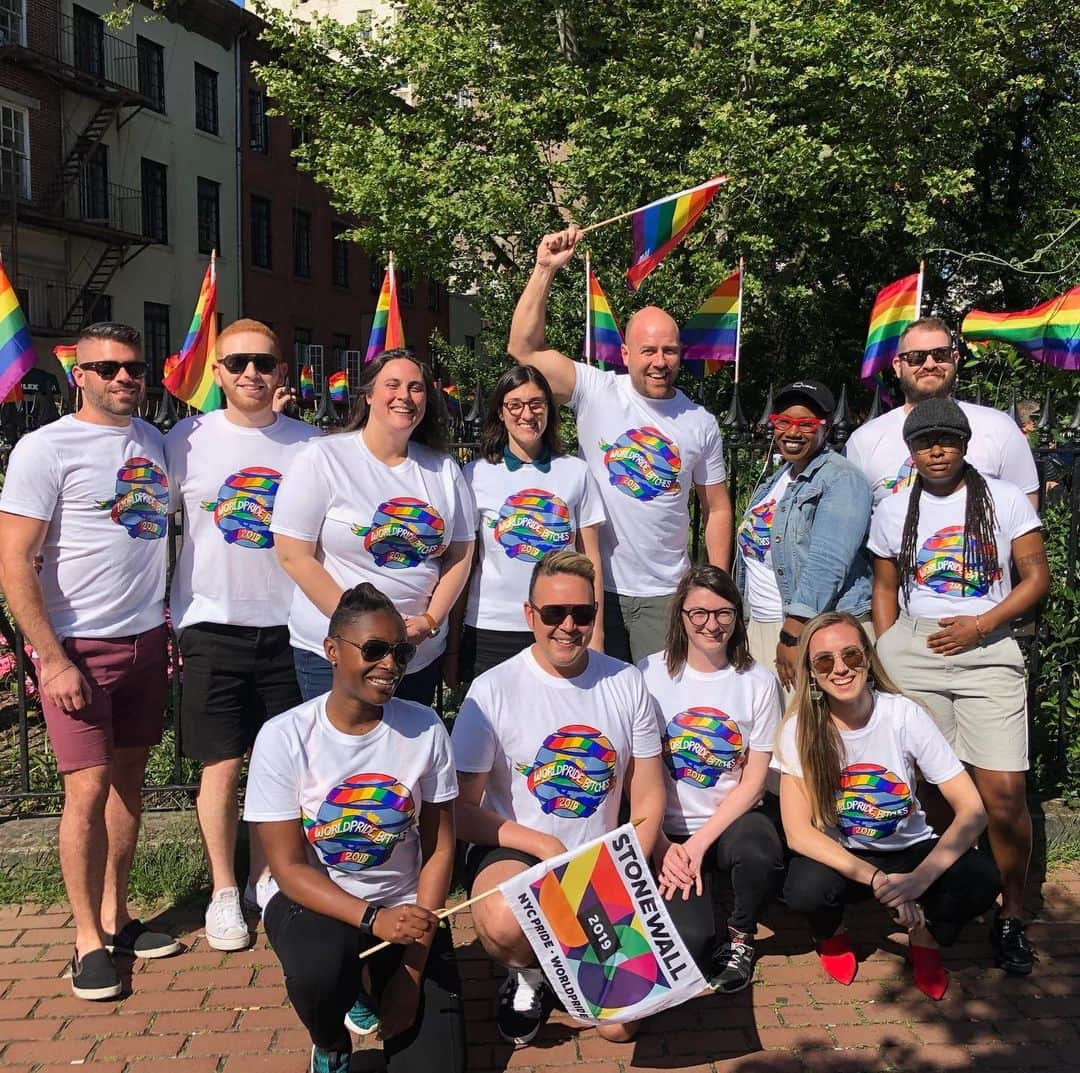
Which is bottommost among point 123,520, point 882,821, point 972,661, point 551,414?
point 882,821

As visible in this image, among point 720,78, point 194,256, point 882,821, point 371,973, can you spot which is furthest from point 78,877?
point 194,256

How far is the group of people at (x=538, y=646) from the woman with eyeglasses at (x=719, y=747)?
13 millimetres

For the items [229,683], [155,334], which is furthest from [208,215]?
[229,683]

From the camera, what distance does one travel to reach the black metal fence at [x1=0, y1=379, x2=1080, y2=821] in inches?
183

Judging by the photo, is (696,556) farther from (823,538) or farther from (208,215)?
(208,215)

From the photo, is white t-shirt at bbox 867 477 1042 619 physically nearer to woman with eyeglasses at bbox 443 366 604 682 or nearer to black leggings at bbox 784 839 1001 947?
black leggings at bbox 784 839 1001 947

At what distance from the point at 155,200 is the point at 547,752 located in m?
26.8

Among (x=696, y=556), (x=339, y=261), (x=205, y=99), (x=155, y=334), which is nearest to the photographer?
(x=696, y=556)

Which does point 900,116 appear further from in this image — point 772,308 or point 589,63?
point 589,63

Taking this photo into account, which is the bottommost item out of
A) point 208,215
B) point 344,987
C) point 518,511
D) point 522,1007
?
point 522,1007

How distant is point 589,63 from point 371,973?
17660 millimetres

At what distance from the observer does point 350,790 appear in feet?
10.2

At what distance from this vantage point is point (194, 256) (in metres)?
28.0

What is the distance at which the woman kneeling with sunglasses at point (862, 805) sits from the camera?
3.63 metres
